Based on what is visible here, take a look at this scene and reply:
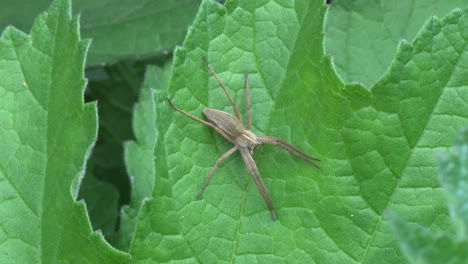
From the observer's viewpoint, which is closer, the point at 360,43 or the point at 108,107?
the point at 360,43

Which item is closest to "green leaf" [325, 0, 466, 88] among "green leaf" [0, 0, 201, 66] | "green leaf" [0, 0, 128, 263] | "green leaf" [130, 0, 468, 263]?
"green leaf" [130, 0, 468, 263]

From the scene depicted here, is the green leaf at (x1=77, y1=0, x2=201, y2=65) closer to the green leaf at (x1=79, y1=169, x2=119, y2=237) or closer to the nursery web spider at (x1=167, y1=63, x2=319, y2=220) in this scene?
the green leaf at (x1=79, y1=169, x2=119, y2=237)

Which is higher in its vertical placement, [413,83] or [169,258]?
[413,83]

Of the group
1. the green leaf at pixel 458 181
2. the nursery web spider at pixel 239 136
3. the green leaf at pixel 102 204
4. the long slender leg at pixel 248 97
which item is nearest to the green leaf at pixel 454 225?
the green leaf at pixel 458 181

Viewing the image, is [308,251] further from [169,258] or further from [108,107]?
[108,107]

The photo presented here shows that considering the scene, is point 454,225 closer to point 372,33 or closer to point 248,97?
point 248,97

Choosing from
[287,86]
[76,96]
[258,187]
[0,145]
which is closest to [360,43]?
[287,86]

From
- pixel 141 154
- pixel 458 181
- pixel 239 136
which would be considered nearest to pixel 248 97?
pixel 239 136
